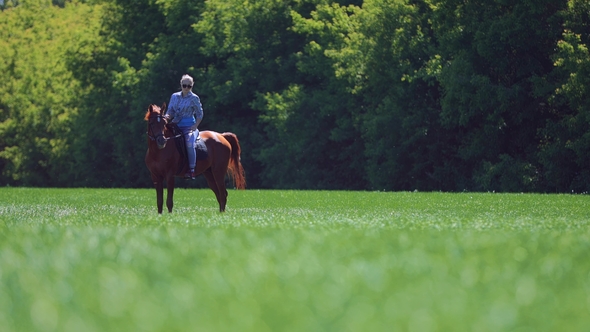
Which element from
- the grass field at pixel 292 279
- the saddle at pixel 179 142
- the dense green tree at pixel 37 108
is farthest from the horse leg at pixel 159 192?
the dense green tree at pixel 37 108

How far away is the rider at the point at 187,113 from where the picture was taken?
21000 millimetres

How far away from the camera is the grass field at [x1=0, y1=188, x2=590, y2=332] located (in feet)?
22.1

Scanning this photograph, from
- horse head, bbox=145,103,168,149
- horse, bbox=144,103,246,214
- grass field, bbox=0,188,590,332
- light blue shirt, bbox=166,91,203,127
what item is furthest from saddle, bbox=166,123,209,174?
grass field, bbox=0,188,590,332

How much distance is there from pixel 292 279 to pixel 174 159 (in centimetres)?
1298

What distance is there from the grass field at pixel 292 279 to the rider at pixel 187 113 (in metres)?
6.75

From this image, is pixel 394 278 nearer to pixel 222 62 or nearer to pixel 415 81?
pixel 415 81

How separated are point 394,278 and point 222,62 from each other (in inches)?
2456

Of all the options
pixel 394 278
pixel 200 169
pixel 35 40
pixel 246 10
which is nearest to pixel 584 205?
pixel 200 169

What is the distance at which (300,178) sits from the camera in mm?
63375

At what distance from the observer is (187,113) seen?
21266 millimetres

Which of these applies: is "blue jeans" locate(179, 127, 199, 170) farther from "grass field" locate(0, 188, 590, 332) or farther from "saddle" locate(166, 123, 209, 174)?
"grass field" locate(0, 188, 590, 332)

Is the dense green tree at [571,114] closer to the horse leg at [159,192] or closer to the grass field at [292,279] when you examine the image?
the horse leg at [159,192]

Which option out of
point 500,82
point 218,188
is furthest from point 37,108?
point 218,188

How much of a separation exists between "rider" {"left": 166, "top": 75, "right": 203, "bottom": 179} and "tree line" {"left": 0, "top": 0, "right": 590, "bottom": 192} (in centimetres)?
2782
